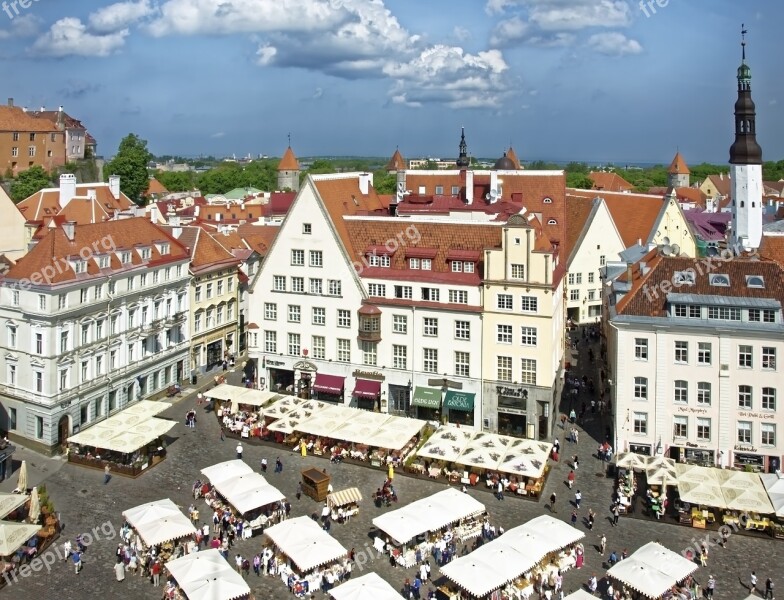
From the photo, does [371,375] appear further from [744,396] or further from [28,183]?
[28,183]

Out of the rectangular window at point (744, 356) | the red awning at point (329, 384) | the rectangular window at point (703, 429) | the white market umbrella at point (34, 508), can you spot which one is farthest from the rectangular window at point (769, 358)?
the white market umbrella at point (34, 508)

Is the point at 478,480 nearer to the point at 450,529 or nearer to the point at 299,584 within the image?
the point at 450,529

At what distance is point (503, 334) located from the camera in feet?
200

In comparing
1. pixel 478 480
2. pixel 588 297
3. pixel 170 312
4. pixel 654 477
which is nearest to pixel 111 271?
pixel 170 312

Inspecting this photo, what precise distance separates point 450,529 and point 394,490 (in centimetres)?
770

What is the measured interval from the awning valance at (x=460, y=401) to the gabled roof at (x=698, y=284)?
13455 millimetres

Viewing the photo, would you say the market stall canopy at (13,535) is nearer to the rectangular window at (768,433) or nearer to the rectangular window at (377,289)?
the rectangular window at (377,289)

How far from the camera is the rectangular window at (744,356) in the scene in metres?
53.2

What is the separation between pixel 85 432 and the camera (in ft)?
182

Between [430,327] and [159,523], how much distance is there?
92.5 feet

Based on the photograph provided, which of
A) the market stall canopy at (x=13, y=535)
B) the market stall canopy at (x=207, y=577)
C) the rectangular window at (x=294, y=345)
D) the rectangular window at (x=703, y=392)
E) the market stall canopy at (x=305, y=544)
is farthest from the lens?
the rectangular window at (x=294, y=345)

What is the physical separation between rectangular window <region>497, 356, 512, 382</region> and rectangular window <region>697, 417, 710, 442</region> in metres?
14.1

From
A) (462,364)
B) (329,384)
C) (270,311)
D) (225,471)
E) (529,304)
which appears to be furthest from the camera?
(270,311)
